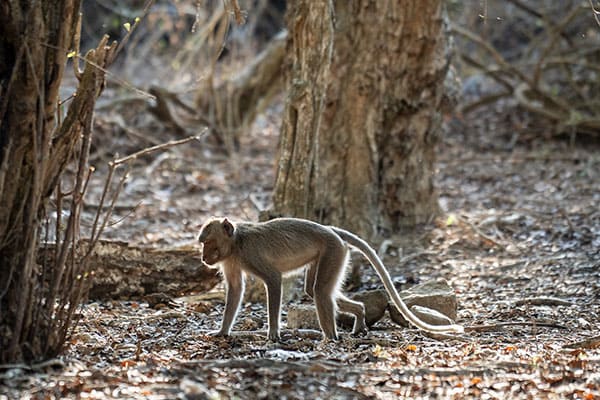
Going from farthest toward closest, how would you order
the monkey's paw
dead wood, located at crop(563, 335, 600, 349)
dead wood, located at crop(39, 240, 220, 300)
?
dead wood, located at crop(39, 240, 220, 300) → the monkey's paw → dead wood, located at crop(563, 335, 600, 349)

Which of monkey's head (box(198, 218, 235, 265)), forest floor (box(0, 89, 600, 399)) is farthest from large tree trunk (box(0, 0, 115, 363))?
monkey's head (box(198, 218, 235, 265))

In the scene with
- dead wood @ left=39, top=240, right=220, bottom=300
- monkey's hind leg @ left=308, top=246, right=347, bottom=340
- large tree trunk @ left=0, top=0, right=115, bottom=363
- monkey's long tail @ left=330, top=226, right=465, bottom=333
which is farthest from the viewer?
dead wood @ left=39, top=240, right=220, bottom=300

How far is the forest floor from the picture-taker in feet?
16.1

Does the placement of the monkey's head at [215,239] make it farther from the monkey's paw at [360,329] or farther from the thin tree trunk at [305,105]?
the thin tree trunk at [305,105]

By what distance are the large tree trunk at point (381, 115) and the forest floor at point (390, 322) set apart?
0.55 meters

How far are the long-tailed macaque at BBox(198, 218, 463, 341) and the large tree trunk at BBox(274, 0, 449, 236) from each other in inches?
94.6

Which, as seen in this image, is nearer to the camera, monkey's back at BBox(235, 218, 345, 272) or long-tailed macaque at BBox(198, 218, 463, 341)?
long-tailed macaque at BBox(198, 218, 463, 341)

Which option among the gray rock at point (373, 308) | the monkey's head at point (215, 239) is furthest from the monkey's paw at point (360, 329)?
the monkey's head at point (215, 239)

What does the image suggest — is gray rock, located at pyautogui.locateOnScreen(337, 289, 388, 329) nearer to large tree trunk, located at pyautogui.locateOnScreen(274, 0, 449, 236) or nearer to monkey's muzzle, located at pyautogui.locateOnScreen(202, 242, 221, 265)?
monkey's muzzle, located at pyautogui.locateOnScreen(202, 242, 221, 265)

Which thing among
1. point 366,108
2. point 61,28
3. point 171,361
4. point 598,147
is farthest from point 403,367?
point 598,147

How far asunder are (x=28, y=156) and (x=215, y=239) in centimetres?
177

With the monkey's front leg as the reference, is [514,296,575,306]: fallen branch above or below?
below

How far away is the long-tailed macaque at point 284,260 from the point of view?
6.39 m

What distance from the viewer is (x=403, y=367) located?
5.24 m
